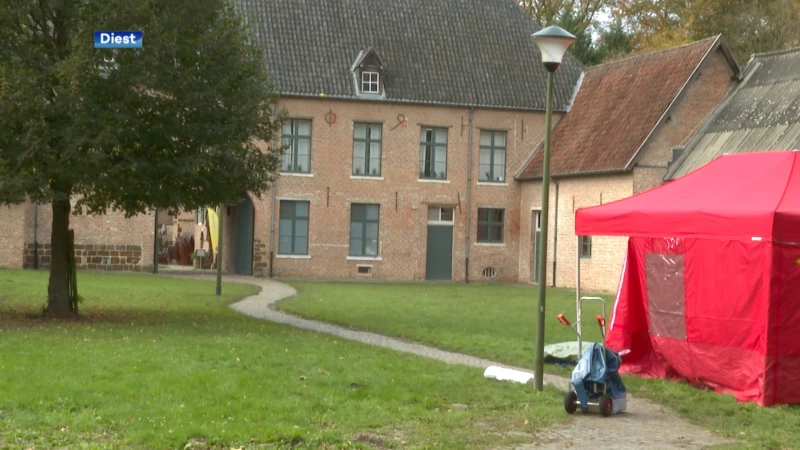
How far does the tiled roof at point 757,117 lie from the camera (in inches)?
1220

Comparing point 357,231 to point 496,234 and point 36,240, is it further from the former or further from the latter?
point 36,240

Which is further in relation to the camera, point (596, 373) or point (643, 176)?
point (643, 176)

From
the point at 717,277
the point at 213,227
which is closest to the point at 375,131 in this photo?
the point at 213,227

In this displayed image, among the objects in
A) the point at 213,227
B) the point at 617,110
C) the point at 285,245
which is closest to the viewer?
the point at 617,110

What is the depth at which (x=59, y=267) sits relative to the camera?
2048cm

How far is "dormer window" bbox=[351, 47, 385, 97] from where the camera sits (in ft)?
132

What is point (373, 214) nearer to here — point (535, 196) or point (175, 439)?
point (535, 196)

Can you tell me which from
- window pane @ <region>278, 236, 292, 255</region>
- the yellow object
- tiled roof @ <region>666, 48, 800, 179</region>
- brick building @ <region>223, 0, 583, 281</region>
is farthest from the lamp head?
window pane @ <region>278, 236, 292, 255</region>

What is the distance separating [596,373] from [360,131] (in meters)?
30.2

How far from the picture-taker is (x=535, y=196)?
135ft

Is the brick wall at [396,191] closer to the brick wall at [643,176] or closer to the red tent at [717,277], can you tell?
the brick wall at [643,176]

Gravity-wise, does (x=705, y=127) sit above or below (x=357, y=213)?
above

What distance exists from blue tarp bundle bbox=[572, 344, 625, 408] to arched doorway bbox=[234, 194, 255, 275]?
94.6 ft

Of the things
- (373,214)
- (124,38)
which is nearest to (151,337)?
(124,38)
